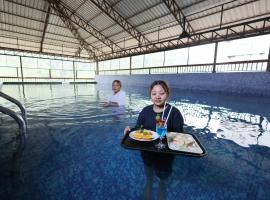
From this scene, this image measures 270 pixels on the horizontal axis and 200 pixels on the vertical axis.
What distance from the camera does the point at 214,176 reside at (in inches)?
70.9

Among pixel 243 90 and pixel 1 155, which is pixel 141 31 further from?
pixel 1 155

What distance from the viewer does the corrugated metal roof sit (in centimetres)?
919

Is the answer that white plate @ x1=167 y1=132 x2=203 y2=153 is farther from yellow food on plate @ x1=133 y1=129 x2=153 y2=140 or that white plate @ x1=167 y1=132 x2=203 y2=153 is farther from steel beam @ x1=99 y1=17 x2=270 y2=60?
steel beam @ x1=99 y1=17 x2=270 y2=60

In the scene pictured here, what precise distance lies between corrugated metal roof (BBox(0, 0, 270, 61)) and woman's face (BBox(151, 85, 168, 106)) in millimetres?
9698

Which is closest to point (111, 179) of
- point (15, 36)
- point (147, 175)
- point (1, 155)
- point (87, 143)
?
point (147, 175)

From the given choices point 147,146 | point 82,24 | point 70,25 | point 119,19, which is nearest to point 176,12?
point 119,19

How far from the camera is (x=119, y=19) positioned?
13312mm

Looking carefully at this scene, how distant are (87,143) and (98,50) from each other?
20332 mm

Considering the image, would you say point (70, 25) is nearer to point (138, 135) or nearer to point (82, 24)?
point (82, 24)

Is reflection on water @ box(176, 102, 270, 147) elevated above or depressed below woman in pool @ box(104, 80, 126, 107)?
below

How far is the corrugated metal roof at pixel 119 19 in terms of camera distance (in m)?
9.19

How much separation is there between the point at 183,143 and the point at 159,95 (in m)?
0.58

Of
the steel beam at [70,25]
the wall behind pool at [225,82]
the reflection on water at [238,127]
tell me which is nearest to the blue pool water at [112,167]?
the reflection on water at [238,127]

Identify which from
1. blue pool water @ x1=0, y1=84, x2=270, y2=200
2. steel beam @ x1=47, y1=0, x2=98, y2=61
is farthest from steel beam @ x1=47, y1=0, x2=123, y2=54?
blue pool water @ x1=0, y1=84, x2=270, y2=200
